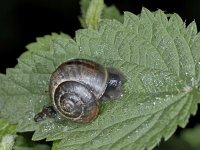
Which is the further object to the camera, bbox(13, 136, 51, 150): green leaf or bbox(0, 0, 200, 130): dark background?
bbox(0, 0, 200, 130): dark background

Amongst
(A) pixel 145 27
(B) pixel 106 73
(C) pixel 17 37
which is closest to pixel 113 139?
(B) pixel 106 73

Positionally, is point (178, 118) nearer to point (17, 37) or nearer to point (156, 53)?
point (156, 53)

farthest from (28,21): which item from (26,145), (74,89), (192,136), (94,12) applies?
(74,89)

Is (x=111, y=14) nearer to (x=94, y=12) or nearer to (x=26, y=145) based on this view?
(x=94, y=12)

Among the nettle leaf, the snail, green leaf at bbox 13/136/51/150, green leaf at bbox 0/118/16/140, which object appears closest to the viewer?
the nettle leaf

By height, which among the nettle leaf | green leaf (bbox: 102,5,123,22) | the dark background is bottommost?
the nettle leaf

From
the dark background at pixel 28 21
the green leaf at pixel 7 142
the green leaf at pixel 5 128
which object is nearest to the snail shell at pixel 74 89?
the green leaf at pixel 7 142

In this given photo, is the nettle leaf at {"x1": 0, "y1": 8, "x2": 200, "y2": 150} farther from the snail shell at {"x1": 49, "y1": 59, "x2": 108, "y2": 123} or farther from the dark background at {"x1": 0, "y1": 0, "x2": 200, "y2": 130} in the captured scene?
the dark background at {"x1": 0, "y1": 0, "x2": 200, "y2": 130}

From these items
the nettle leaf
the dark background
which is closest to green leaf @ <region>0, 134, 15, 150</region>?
the nettle leaf
